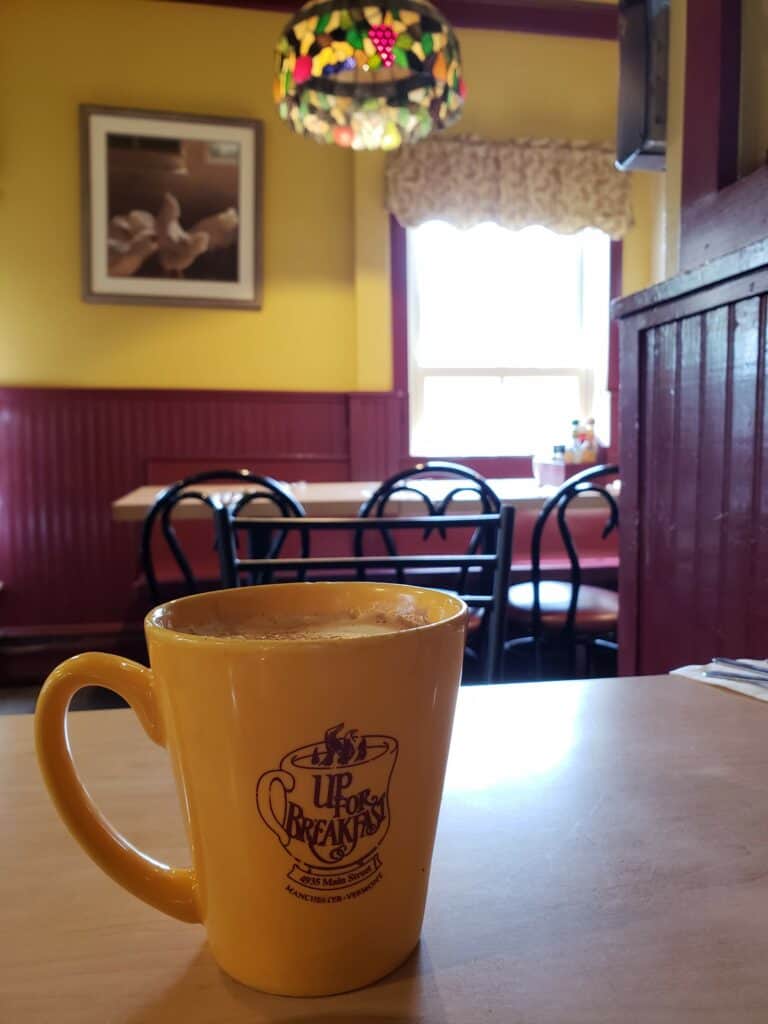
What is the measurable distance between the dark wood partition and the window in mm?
2453

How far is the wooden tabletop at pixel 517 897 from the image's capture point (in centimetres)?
23

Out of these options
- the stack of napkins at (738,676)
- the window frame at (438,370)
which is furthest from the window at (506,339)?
the stack of napkins at (738,676)

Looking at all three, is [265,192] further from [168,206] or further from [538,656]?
[538,656]

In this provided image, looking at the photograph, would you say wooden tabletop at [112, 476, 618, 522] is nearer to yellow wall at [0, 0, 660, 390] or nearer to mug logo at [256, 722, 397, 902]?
yellow wall at [0, 0, 660, 390]

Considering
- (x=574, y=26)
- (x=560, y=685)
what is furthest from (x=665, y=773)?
(x=574, y=26)

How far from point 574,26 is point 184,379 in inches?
93.8

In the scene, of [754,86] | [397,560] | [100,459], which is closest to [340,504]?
[397,560]

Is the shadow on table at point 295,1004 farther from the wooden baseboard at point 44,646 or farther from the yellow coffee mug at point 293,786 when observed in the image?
the wooden baseboard at point 44,646

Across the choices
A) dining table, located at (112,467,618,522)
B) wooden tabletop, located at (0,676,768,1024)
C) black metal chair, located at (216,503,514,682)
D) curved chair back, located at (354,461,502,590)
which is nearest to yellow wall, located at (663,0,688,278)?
black metal chair, located at (216,503,514,682)

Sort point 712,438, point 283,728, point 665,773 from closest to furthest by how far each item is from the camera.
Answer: point 283,728 → point 665,773 → point 712,438

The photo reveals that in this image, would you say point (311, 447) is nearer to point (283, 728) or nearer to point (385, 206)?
point (385, 206)

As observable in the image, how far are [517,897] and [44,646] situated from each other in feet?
10.8

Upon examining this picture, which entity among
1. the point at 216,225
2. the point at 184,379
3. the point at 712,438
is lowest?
the point at 712,438

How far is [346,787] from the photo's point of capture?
0.23 m
